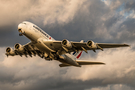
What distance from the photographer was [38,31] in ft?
156

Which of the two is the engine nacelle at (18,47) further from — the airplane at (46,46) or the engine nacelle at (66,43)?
the engine nacelle at (66,43)

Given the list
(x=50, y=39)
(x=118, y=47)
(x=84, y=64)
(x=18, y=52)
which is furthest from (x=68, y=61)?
(x=118, y=47)

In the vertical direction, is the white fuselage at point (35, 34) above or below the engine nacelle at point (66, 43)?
above

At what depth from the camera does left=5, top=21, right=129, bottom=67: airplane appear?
4472cm

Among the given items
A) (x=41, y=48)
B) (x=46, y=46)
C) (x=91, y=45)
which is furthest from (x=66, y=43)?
(x=41, y=48)

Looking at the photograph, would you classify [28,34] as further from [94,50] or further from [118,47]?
[118,47]

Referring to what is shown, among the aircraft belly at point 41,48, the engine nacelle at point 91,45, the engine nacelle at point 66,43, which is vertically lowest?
the engine nacelle at point 91,45

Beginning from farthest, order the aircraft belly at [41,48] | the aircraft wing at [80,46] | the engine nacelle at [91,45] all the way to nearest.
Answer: the aircraft belly at [41,48] < the aircraft wing at [80,46] < the engine nacelle at [91,45]

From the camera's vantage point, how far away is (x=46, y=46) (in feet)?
159

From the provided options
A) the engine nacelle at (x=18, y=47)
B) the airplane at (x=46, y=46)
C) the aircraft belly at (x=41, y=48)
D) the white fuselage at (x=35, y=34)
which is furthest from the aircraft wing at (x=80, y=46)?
the engine nacelle at (x=18, y=47)

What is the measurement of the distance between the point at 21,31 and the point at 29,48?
27.6ft

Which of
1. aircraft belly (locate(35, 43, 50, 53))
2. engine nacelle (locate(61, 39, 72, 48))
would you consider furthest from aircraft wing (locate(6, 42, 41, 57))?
engine nacelle (locate(61, 39, 72, 48))

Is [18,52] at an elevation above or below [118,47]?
above

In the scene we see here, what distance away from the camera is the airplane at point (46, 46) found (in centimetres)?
4472
